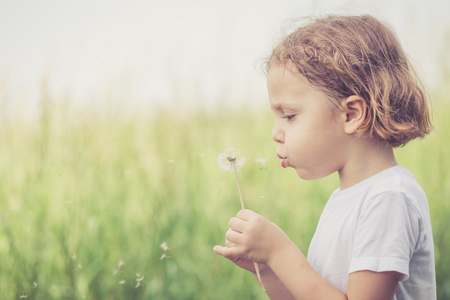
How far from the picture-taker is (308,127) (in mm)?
921

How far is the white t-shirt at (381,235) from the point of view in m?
0.81

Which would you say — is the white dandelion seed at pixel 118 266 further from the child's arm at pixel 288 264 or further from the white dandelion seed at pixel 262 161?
the child's arm at pixel 288 264

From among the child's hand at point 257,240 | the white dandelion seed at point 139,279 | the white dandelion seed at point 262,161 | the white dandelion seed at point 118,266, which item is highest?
the child's hand at point 257,240

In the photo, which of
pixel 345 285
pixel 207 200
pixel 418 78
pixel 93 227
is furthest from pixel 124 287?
pixel 418 78

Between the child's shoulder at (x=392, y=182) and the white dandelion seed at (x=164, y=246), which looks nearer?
the child's shoulder at (x=392, y=182)

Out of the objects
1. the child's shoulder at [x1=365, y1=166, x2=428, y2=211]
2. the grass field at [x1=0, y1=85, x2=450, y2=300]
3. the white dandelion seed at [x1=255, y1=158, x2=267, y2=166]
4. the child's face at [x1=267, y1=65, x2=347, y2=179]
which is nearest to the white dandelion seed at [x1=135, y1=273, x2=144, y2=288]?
the grass field at [x1=0, y1=85, x2=450, y2=300]

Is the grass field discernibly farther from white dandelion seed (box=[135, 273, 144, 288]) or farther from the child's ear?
the child's ear

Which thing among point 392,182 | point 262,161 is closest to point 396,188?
point 392,182

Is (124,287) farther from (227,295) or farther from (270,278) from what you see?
(270,278)

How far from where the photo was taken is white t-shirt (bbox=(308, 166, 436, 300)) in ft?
2.66

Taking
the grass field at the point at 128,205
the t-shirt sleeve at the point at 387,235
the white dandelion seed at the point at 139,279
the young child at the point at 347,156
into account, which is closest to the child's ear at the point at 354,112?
the young child at the point at 347,156

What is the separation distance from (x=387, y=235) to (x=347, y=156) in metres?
0.17

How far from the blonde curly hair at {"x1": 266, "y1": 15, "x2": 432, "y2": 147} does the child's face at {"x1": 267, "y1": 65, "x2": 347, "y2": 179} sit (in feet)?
0.08

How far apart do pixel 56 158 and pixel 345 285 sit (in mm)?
1025
